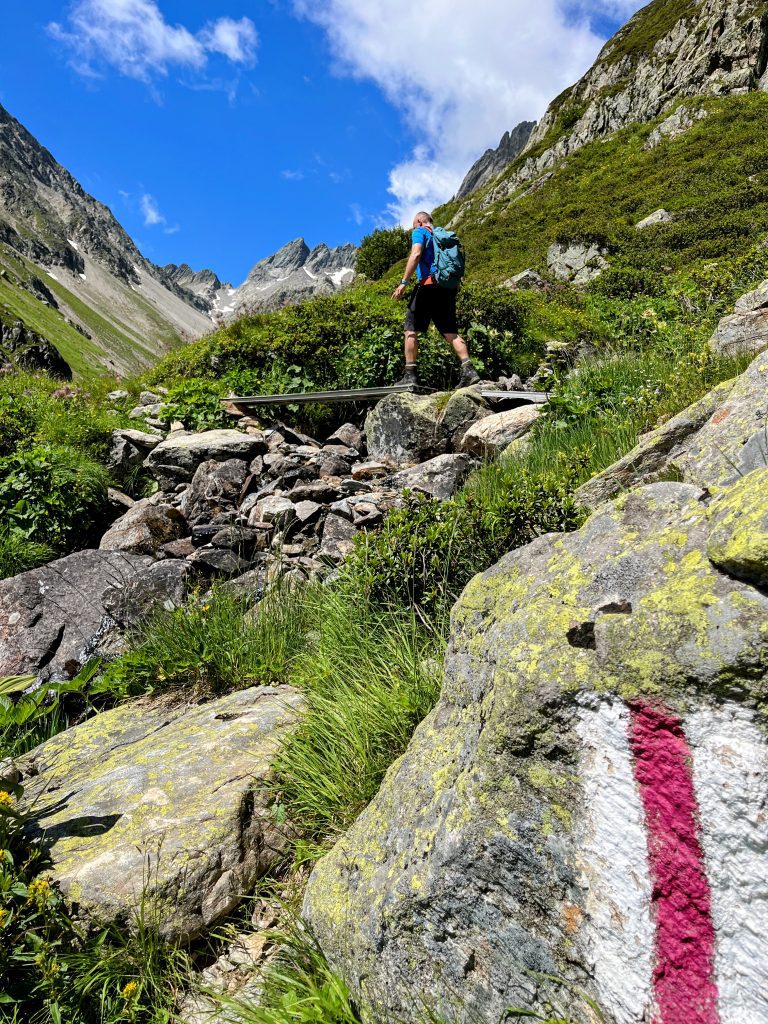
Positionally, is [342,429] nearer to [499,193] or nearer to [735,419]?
[735,419]

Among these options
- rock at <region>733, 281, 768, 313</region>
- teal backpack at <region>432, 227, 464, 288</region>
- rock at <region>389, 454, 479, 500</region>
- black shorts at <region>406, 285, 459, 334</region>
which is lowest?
rock at <region>389, 454, 479, 500</region>

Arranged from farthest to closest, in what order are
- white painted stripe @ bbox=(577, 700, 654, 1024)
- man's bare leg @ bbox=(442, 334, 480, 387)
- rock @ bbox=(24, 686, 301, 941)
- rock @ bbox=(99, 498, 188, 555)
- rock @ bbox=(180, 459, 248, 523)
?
man's bare leg @ bbox=(442, 334, 480, 387)
rock @ bbox=(180, 459, 248, 523)
rock @ bbox=(99, 498, 188, 555)
rock @ bbox=(24, 686, 301, 941)
white painted stripe @ bbox=(577, 700, 654, 1024)

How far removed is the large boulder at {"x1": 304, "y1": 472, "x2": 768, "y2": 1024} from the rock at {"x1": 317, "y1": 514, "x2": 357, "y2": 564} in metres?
3.56

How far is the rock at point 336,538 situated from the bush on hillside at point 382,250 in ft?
110

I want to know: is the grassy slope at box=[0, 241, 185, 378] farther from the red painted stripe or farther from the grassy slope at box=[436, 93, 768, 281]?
the red painted stripe

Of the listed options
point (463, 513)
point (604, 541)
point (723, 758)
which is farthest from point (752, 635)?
point (463, 513)

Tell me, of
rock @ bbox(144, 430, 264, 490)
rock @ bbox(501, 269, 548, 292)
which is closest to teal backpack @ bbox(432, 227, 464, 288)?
rock @ bbox(144, 430, 264, 490)

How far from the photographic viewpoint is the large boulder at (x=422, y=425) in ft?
28.0

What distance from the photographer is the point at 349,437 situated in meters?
9.45

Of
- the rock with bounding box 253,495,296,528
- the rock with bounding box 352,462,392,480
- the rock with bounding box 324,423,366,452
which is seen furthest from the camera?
the rock with bounding box 324,423,366,452

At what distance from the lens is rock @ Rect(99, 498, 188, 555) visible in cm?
711

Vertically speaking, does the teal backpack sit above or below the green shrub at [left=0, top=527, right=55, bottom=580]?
above

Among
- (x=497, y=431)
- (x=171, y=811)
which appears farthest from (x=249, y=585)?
(x=497, y=431)

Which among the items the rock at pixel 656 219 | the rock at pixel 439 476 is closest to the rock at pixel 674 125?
the rock at pixel 656 219
